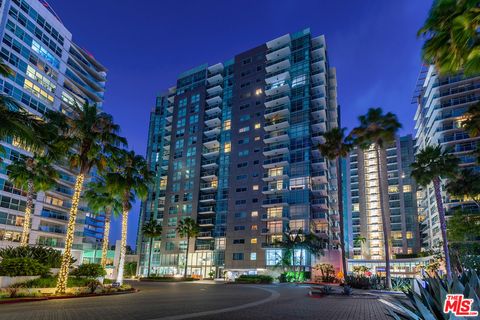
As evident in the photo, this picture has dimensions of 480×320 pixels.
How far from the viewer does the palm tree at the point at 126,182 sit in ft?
121

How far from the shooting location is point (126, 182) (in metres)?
38.4

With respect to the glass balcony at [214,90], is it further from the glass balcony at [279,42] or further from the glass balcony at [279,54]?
the glass balcony at [279,42]

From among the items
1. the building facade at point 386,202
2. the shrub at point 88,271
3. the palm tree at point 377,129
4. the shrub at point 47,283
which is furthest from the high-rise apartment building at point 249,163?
the shrub at point 47,283

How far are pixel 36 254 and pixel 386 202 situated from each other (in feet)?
401

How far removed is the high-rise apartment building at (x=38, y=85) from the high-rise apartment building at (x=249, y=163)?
94.2 ft

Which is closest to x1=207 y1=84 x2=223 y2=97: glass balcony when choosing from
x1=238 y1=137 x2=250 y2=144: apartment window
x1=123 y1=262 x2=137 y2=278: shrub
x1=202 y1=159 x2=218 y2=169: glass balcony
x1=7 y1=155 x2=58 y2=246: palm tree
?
x1=238 y1=137 x2=250 y2=144: apartment window

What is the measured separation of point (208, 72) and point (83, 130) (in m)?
88.5

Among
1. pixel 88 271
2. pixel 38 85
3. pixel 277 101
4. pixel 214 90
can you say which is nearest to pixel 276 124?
pixel 277 101

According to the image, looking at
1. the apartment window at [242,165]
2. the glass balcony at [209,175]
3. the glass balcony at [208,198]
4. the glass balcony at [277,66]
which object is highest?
the glass balcony at [277,66]

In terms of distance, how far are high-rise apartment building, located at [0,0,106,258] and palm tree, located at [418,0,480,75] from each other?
67.1m

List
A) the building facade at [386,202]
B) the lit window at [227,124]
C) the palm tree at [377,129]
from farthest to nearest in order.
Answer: the building facade at [386,202]
the lit window at [227,124]
the palm tree at [377,129]

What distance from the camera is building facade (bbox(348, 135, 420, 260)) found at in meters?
126

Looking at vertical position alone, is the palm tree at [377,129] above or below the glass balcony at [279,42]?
below

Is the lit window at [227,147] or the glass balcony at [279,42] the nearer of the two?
the glass balcony at [279,42]
